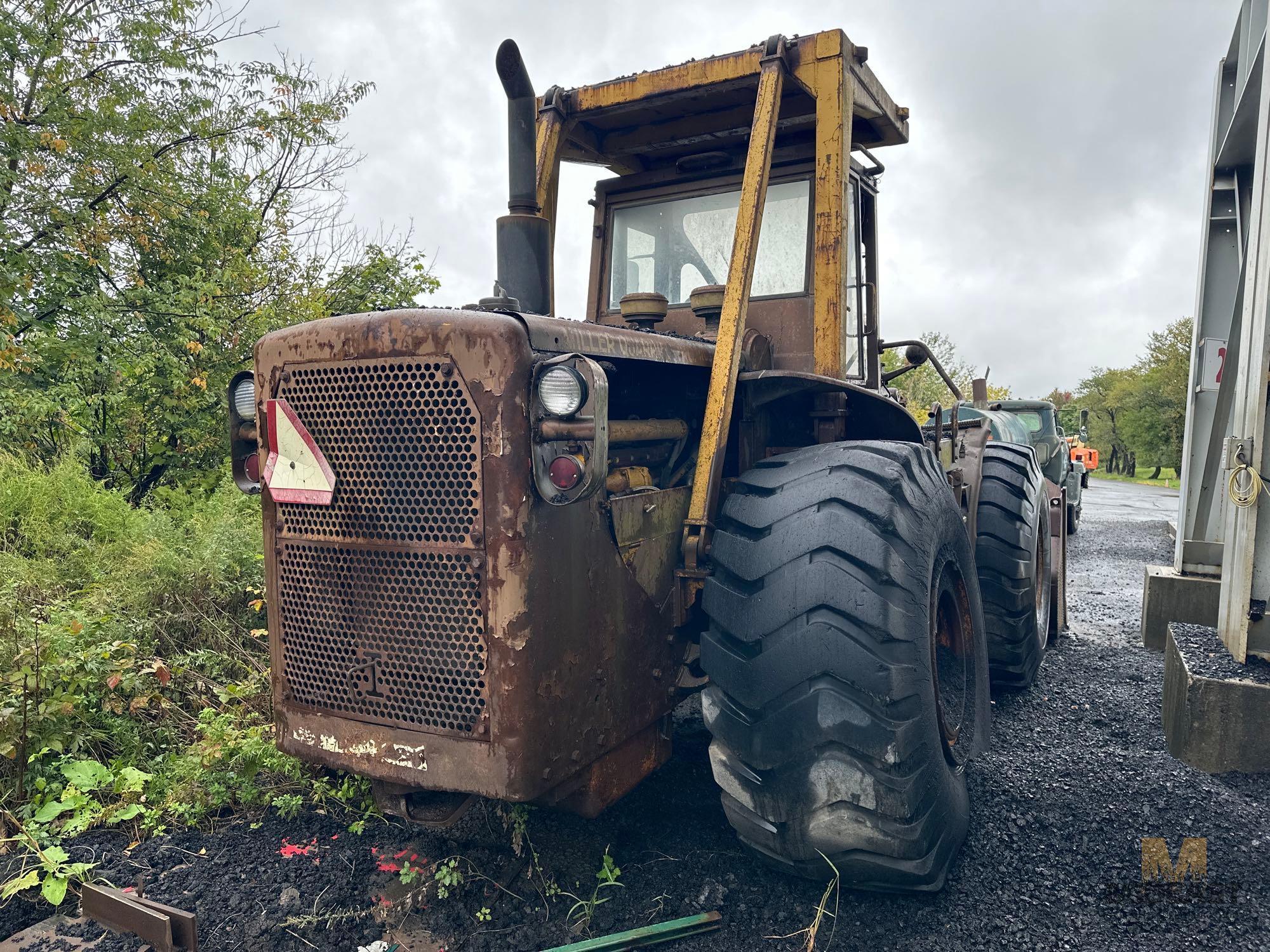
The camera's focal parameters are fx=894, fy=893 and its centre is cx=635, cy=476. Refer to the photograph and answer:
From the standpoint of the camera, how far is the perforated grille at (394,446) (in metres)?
2.33

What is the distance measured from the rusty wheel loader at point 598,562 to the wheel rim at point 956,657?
5cm

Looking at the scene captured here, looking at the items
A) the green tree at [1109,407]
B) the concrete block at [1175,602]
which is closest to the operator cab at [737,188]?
the concrete block at [1175,602]

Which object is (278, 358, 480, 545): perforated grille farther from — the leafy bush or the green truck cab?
the green truck cab

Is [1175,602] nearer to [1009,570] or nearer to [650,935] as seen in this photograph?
[1009,570]

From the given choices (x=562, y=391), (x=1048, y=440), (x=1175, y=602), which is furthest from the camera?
(x=1048, y=440)

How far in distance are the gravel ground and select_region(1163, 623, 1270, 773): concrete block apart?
9cm

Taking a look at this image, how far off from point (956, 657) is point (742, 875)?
52.4 inches

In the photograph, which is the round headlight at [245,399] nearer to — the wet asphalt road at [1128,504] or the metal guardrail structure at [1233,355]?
the metal guardrail structure at [1233,355]

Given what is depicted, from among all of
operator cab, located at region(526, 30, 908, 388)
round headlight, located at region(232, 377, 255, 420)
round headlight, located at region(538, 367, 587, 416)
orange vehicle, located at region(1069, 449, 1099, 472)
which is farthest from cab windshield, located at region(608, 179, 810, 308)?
orange vehicle, located at region(1069, 449, 1099, 472)

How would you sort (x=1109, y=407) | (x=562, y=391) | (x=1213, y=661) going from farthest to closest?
1. (x=1109, y=407)
2. (x=1213, y=661)
3. (x=562, y=391)

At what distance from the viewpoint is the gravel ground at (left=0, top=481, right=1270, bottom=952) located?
269 cm

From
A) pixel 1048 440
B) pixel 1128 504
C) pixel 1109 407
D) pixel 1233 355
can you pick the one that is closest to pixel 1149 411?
pixel 1109 407

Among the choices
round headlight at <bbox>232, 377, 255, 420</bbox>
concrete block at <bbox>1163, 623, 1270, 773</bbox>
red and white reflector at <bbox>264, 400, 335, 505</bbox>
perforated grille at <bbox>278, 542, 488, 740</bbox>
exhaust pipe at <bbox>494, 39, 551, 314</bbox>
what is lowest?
concrete block at <bbox>1163, 623, 1270, 773</bbox>

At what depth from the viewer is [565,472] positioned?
228 centimetres
